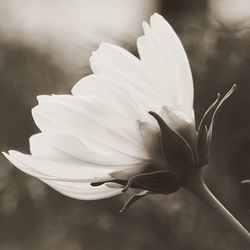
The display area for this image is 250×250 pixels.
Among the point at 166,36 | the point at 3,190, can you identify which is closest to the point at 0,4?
the point at 3,190

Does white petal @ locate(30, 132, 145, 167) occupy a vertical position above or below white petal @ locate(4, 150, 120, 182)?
above

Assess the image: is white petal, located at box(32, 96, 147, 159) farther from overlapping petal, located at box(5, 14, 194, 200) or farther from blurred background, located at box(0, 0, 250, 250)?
blurred background, located at box(0, 0, 250, 250)

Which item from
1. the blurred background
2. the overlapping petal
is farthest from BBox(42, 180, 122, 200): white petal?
the blurred background

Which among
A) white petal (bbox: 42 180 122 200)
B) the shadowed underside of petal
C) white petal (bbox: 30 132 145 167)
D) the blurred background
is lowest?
the blurred background

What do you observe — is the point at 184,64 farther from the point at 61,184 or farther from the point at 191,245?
the point at 191,245

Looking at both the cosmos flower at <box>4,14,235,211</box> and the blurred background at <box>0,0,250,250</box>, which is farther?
the blurred background at <box>0,0,250,250</box>

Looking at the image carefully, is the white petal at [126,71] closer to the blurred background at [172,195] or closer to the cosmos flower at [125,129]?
the cosmos flower at [125,129]

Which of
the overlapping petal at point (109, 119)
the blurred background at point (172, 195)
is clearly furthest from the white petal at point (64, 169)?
the blurred background at point (172, 195)
